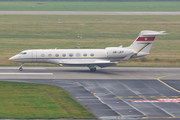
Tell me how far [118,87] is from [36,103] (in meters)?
11.4

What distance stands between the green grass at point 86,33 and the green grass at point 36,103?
19.2m

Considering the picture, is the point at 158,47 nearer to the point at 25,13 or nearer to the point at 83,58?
the point at 83,58

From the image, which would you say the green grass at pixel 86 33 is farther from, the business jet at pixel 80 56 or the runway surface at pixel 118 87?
the runway surface at pixel 118 87

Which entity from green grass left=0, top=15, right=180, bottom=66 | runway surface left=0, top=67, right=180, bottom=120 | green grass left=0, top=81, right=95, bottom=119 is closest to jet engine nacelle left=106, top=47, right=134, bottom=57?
runway surface left=0, top=67, right=180, bottom=120

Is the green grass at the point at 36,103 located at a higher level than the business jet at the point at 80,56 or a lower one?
lower

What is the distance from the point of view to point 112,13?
371 ft

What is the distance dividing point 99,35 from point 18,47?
22.6 metres

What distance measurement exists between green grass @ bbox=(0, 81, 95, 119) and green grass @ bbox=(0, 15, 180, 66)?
19.2m

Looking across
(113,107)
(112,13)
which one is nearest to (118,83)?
(113,107)

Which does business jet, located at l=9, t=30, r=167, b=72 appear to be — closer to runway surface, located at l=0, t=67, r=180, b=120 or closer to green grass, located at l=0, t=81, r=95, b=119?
runway surface, located at l=0, t=67, r=180, b=120

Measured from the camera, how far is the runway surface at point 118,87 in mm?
27984

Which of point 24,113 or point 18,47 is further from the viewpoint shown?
point 18,47

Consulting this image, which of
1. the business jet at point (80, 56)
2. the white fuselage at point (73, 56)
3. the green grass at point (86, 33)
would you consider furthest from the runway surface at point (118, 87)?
the green grass at point (86, 33)

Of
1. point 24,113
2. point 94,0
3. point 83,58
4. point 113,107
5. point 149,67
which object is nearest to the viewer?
point 24,113
